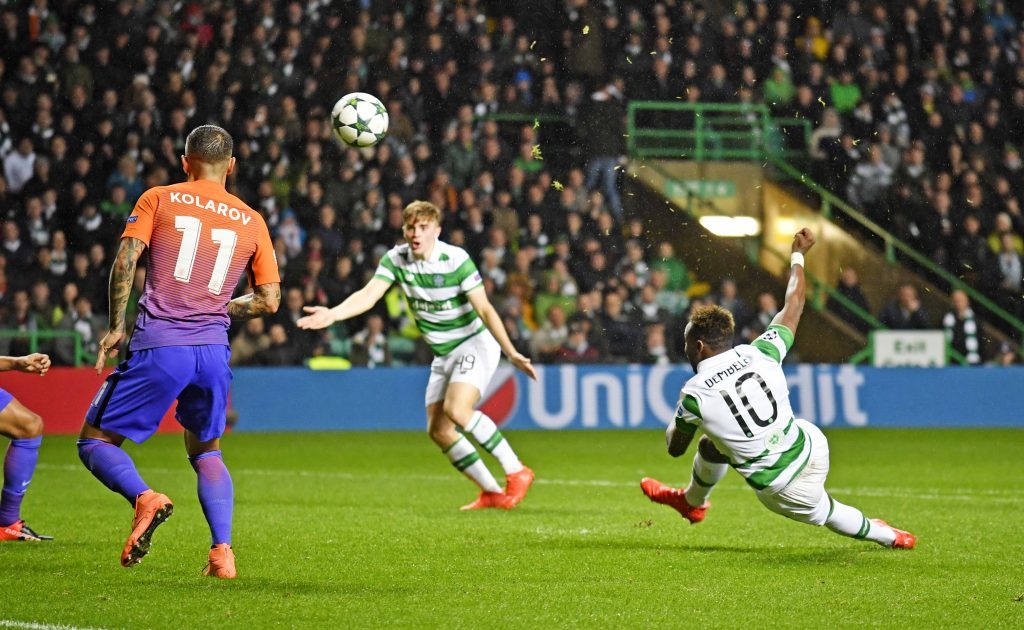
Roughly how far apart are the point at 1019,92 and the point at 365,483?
46.2 feet

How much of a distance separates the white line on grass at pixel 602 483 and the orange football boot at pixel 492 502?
1721 mm

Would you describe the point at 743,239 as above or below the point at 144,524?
above

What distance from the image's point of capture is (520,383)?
55.2ft

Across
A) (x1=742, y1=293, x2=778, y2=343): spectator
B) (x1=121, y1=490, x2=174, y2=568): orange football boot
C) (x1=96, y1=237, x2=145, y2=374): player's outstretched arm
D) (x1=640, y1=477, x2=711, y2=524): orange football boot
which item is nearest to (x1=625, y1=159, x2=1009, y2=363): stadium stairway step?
(x1=742, y1=293, x2=778, y2=343): spectator

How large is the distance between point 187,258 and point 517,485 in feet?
12.4

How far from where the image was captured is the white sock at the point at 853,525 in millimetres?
6773

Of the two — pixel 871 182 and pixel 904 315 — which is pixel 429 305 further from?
pixel 871 182

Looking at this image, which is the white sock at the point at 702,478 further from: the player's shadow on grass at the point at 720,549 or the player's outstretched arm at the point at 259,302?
the player's outstretched arm at the point at 259,302

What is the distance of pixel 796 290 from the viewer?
6.88 metres

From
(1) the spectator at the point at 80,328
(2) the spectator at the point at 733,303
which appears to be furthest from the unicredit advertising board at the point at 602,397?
(1) the spectator at the point at 80,328

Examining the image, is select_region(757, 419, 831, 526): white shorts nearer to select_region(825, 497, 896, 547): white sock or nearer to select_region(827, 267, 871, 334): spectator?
select_region(825, 497, 896, 547): white sock

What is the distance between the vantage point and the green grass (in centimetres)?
539

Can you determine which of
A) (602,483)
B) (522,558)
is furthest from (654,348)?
(522,558)

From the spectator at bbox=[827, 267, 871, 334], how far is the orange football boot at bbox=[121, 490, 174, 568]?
14.7m
